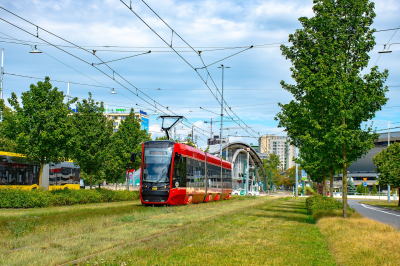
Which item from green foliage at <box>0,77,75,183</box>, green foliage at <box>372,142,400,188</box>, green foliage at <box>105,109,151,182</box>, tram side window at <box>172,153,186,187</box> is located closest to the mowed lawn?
tram side window at <box>172,153,186,187</box>

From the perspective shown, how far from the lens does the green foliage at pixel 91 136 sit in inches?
1115

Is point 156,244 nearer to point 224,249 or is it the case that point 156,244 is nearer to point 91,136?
point 224,249

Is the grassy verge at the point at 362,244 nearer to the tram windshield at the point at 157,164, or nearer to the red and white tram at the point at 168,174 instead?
the red and white tram at the point at 168,174

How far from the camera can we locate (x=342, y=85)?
50.4ft

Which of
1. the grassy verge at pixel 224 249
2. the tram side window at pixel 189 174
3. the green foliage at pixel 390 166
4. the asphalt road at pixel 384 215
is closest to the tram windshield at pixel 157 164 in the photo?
the tram side window at pixel 189 174

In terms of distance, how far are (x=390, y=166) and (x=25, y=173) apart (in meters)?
34.6

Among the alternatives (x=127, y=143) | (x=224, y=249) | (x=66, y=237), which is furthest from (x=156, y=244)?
(x=127, y=143)

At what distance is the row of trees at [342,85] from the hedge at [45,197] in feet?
47.1

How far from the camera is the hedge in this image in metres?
20.9

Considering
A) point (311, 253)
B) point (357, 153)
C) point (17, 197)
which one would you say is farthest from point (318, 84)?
point (17, 197)

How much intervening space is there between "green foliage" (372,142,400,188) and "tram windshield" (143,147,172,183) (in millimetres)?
27934

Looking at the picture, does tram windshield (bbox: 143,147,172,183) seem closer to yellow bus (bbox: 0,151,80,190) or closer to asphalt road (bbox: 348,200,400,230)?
yellow bus (bbox: 0,151,80,190)

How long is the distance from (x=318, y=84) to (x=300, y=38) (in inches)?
152

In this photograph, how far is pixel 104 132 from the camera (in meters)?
29.0
